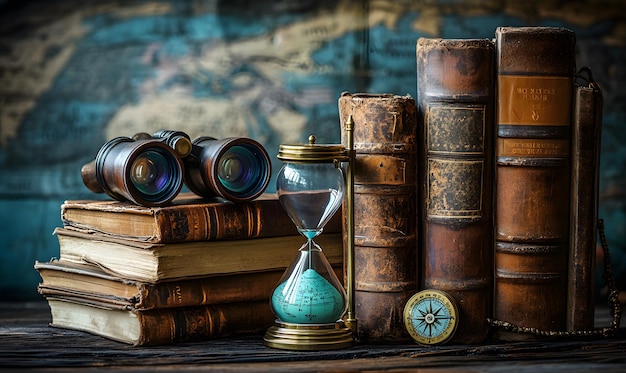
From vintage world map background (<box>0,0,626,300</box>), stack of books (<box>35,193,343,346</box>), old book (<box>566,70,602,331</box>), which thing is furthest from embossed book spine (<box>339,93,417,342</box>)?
vintage world map background (<box>0,0,626,300</box>)

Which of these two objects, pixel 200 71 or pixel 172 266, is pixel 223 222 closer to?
pixel 172 266

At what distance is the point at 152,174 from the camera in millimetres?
2201

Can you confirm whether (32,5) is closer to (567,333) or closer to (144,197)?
(144,197)

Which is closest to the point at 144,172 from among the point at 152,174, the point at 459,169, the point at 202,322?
the point at 152,174

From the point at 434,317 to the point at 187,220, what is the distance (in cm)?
60

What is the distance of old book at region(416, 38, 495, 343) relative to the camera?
2.17m

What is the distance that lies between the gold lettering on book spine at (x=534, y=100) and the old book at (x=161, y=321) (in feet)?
2.51

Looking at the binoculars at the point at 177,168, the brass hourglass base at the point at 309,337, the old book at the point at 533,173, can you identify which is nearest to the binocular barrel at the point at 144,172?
the binoculars at the point at 177,168

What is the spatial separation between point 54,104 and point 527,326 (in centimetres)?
161

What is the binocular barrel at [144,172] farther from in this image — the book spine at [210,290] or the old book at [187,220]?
the book spine at [210,290]

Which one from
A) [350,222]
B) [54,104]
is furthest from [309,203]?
[54,104]

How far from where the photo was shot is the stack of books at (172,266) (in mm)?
2152

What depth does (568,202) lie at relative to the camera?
222 cm

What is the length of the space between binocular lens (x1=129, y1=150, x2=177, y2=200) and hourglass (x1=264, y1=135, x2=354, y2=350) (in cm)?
28
